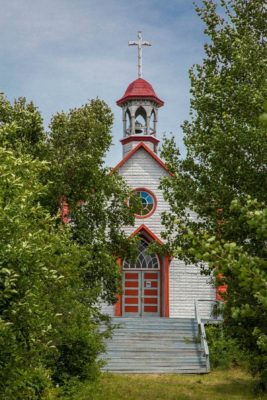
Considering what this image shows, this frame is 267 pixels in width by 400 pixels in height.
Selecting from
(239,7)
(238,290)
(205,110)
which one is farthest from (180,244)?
(239,7)

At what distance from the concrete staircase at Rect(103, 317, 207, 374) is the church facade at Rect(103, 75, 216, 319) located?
7.37 ft

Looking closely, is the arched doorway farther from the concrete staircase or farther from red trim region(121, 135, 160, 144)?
red trim region(121, 135, 160, 144)

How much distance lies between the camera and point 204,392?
2216cm

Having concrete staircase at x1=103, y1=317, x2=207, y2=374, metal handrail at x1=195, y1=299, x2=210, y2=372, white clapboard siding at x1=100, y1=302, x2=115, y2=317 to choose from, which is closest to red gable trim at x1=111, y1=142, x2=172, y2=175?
white clapboard siding at x1=100, y1=302, x2=115, y2=317

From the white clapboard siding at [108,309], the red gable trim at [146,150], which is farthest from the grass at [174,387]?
the red gable trim at [146,150]

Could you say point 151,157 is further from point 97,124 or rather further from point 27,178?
point 27,178

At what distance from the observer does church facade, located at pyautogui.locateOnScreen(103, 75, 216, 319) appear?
33875mm

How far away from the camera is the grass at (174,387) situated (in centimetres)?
2102

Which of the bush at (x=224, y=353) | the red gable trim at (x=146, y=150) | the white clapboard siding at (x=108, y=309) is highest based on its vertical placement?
the red gable trim at (x=146, y=150)

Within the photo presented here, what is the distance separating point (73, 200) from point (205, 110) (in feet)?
22.9

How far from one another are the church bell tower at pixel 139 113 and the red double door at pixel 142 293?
6434mm

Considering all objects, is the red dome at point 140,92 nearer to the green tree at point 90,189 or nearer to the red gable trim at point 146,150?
the red gable trim at point 146,150

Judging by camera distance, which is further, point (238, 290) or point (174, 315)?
point (174, 315)

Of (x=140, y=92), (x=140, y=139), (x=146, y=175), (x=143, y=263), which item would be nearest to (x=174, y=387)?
(x=143, y=263)
